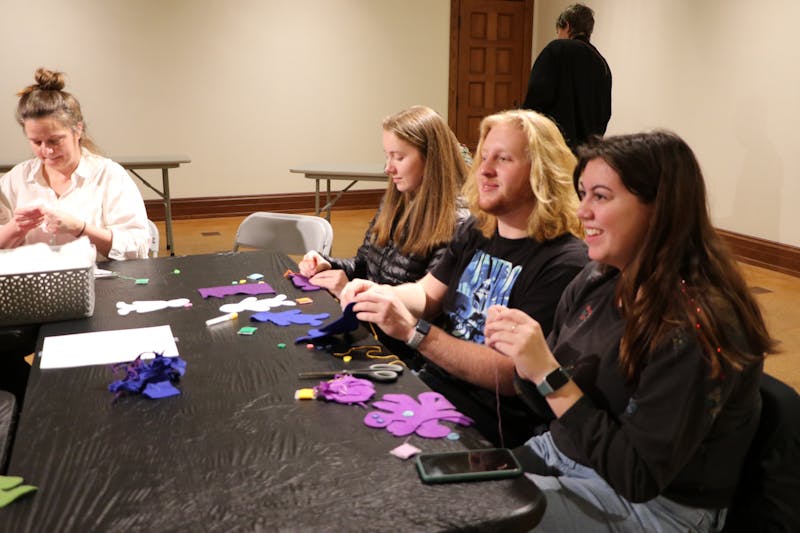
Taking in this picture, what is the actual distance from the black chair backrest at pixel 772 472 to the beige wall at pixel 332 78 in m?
4.35

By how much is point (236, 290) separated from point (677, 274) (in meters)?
1.32

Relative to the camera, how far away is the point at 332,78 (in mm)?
7414

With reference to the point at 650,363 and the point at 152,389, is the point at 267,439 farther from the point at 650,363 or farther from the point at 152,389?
the point at 650,363

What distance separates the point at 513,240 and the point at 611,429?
730 mm

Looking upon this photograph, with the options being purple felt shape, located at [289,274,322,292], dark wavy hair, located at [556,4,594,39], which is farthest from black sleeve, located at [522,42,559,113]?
purple felt shape, located at [289,274,322,292]

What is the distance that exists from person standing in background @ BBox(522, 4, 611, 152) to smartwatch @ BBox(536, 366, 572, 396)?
11.9 ft

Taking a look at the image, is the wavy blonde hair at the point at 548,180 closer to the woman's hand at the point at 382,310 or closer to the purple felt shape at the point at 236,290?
→ the woman's hand at the point at 382,310

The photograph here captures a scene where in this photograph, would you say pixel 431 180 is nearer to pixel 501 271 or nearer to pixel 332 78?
pixel 501 271

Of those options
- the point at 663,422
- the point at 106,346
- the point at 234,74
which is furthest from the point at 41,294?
the point at 234,74

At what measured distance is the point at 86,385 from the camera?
56.2 inches

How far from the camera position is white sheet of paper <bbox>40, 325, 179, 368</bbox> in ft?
5.14

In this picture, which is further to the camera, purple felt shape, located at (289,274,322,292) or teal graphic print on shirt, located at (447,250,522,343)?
purple felt shape, located at (289,274,322,292)

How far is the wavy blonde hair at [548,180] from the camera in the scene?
173cm

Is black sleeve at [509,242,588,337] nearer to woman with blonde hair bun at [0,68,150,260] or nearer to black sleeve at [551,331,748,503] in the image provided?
black sleeve at [551,331,748,503]
